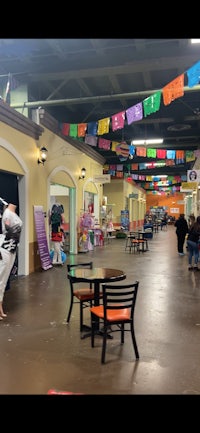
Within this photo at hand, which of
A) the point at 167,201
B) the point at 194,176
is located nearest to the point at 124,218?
the point at 194,176

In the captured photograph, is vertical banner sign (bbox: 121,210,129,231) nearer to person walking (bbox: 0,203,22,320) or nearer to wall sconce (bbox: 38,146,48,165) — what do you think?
wall sconce (bbox: 38,146,48,165)

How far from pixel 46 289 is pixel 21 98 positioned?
445 centimetres

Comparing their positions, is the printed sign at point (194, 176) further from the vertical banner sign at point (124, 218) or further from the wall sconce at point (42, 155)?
the vertical banner sign at point (124, 218)

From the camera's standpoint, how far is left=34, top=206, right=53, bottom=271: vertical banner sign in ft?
24.8

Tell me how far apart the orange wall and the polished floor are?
3073 centimetres

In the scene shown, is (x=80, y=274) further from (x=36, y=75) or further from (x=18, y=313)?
(x=36, y=75)

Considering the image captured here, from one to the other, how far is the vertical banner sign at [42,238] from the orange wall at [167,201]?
2927 centimetres

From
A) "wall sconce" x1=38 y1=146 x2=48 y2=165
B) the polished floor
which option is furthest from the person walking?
"wall sconce" x1=38 y1=146 x2=48 y2=165

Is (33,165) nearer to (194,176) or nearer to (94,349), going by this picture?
(94,349)

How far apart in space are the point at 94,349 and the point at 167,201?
34.5m

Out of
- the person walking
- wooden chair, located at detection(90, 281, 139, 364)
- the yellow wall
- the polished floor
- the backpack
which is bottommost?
the polished floor

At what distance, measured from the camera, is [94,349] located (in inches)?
135

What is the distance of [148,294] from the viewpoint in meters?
5.65
